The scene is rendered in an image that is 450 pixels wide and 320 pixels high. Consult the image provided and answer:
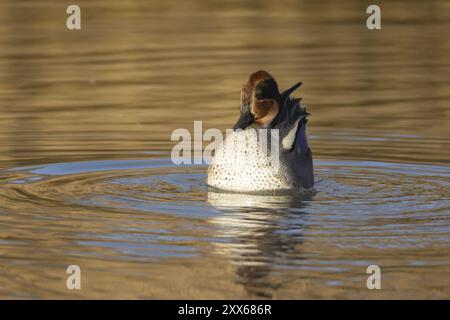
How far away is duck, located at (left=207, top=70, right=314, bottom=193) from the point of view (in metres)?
9.96

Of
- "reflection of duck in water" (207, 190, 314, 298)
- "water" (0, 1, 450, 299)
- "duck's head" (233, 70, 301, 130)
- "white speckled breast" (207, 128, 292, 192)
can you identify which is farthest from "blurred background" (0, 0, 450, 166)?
"reflection of duck in water" (207, 190, 314, 298)

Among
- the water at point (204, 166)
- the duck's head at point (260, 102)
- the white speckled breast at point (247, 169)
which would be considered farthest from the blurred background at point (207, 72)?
the white speckled breast at point (247, 169)

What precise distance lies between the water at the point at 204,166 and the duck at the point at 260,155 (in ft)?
0.59

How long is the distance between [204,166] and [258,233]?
2.96m

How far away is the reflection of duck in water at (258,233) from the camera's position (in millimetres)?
7387

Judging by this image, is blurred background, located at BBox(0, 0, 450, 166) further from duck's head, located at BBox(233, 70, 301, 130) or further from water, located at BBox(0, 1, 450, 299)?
duck's head, located at BBox(233, 70, 301, 130)

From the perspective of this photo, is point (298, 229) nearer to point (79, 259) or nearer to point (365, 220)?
point (365, 220)

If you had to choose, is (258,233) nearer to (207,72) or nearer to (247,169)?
(247,169)

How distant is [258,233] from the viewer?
27.7ft

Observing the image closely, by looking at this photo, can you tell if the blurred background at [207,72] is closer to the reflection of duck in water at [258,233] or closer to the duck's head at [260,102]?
the duck's head at [260,102]

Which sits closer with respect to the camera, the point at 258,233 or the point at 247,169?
the point at 258,233

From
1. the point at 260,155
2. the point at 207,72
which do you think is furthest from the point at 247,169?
the point at 207,72

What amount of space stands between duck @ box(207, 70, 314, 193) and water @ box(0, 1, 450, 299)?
0.59ft

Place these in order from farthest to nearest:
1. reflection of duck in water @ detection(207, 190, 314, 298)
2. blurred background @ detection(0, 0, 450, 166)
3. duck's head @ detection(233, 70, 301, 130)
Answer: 1. blurred background @ detection(0, 0, 450, 166)
2. duck's head @ detection(233, 70, 301, 130)
3. reflection of duck in water @ detection(207, 190, 314, 298)
